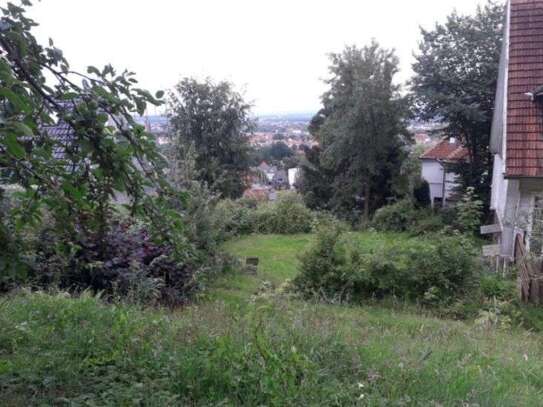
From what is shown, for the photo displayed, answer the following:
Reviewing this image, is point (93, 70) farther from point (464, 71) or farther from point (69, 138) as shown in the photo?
point (464, 71)

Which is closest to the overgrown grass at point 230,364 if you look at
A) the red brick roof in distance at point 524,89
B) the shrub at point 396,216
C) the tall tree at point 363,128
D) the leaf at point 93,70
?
the leaf at point 93,70

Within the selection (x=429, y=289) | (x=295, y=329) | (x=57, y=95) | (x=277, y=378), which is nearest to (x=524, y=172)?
(x=429, y=289)

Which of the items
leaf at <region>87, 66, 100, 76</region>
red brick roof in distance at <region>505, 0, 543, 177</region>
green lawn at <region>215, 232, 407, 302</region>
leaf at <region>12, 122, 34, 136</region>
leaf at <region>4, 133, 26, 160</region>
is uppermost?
red brick roof in distance at <region>505, 0, 543, 177</region>

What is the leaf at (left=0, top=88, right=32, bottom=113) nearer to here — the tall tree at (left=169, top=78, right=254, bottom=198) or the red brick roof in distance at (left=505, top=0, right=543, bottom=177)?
the red brick roof in distance at (left=505, top=0, right=543, bottom=177)

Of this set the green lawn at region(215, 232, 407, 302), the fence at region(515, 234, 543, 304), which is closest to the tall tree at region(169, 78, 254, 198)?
the green lawn at region(215, 232, 407, 302)

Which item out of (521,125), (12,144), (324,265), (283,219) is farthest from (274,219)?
(12,144)

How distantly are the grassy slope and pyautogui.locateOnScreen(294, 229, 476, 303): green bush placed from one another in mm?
4095

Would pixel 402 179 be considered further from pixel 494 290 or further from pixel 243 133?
pixel 494 290

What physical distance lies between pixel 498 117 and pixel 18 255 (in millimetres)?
15028

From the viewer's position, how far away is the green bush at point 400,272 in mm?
8125

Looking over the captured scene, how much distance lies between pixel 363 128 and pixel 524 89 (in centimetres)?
868

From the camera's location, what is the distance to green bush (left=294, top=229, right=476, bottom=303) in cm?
812

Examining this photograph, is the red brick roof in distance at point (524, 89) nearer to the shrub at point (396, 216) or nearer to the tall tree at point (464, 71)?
the tall tree at point (464, 71)

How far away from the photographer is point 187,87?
976 inches
